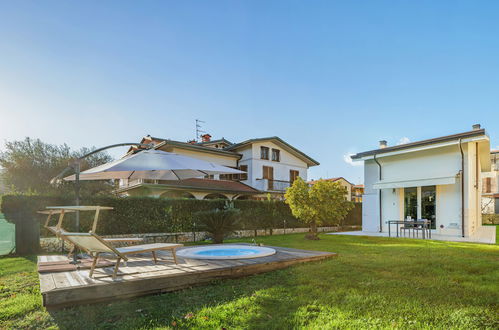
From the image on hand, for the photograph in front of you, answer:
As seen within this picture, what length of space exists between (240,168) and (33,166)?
641 inches

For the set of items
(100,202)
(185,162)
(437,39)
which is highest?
(437,39)

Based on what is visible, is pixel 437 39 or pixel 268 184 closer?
pixel 437 39

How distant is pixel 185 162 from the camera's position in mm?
7531

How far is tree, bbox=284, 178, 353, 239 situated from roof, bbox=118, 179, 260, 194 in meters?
10.3

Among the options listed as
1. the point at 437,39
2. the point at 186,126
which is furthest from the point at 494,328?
the point at 186,126

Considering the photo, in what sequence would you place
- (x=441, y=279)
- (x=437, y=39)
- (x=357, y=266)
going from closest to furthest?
(x=441, y=279) → (x=357, y=266) → (x=437, y=39)

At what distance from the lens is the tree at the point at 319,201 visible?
13562 mm

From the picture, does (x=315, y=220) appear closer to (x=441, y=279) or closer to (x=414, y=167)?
(x=414, y=167)

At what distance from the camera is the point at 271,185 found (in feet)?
94.5

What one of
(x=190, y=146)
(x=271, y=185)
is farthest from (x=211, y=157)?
(x=271, y=185)

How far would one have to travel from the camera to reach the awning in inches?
554

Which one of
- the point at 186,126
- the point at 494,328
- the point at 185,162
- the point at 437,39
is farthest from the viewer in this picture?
the point at 186,126

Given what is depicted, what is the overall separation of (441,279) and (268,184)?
22.8 metres

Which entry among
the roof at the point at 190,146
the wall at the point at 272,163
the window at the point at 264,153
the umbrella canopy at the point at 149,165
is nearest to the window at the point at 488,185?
the wall at the point at 272,163
